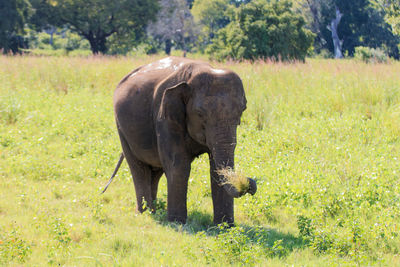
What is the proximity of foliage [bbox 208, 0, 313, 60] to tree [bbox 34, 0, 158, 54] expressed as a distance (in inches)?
699

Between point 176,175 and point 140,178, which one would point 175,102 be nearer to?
point 176,175

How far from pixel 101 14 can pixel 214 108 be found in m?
39.1

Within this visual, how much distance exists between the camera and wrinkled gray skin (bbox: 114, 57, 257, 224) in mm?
5488

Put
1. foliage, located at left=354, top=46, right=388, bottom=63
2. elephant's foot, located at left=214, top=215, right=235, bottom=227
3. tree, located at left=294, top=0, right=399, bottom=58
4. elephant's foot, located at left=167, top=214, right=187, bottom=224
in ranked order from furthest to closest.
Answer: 1. tree, located at left=294, top=0, right=399, bottom=58
2. foliage, located at left=354, top=46, right=388, bottom=63
3. elephant's foot, located at left=167, top=214, right=187, bottom=224
4. elephant's foot, located at left=214, top=215, right=235, bottom=227

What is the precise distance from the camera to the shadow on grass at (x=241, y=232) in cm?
516

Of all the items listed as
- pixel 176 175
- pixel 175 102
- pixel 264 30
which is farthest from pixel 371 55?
pixel 175 102

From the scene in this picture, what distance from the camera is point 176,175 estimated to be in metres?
6.08

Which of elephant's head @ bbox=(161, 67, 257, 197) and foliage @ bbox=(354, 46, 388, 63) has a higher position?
elephant's head @ bbox=(161, 67, 257, 197)

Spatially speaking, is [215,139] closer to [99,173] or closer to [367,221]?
[367,221]

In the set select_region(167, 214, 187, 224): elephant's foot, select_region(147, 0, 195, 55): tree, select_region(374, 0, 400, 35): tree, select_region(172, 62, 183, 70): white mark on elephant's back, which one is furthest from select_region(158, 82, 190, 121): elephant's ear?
select_region(147, 0, 195, 55): tree

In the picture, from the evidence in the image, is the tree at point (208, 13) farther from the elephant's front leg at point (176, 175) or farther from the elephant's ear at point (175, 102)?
the elephant's ear at point (175, 102)

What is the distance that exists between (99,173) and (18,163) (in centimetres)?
155

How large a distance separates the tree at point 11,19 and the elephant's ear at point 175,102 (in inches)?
1333

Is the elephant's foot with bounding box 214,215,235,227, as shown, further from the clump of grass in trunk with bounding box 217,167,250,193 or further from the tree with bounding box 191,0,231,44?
the tree with bounding box 191,0,231,44
